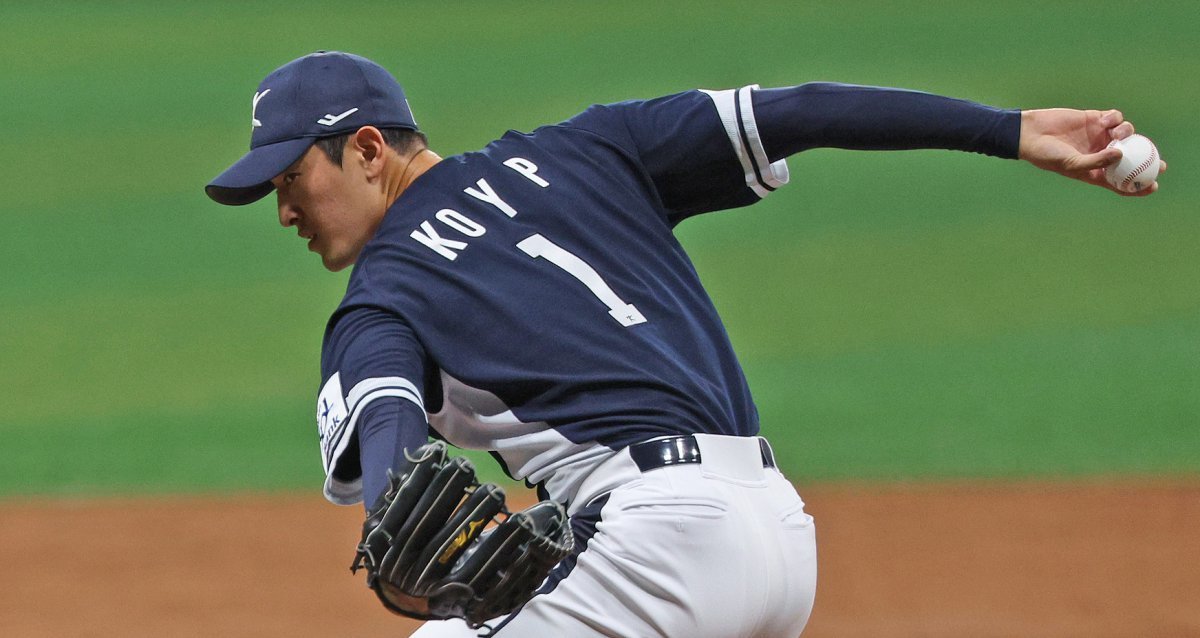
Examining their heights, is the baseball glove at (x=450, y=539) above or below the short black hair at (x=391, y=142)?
below

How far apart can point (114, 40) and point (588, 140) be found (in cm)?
1418

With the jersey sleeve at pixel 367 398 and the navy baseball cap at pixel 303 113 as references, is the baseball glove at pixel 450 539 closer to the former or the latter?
the jersey sleeve at pixel 367 398

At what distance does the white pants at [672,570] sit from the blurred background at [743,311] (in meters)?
3.04

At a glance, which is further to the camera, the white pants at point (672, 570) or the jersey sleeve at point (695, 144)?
the jersey sleeve at point (695, 144)

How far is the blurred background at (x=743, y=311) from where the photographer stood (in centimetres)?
616

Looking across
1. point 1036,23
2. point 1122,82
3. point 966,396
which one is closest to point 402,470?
point 966,396

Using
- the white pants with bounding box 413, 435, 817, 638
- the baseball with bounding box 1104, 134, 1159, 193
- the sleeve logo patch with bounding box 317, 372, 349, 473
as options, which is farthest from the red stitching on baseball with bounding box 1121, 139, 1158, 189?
the sleeve logo patch with bounding box 317, 372, 349, 473

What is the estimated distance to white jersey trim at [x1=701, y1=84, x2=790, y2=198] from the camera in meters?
2.71

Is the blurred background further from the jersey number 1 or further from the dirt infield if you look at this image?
the jersey number 1

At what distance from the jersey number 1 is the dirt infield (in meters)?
3.10

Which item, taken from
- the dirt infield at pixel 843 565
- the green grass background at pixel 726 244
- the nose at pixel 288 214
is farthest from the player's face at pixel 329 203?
the green grass background at pixel 726 244

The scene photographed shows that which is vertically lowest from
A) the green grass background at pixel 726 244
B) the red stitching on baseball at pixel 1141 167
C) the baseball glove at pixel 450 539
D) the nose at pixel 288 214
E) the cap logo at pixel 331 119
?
the green grass background at pixel 726 244

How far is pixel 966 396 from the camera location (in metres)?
8.33

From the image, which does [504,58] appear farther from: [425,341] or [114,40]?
[425,341]
